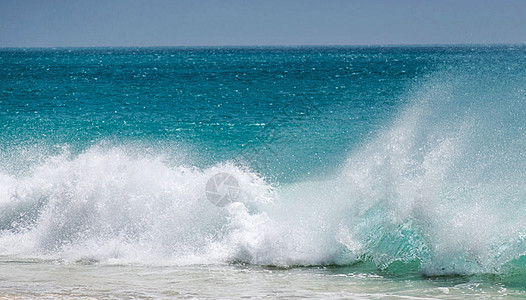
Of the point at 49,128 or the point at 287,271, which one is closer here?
the point at 287,271

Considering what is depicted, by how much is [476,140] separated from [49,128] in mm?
14210

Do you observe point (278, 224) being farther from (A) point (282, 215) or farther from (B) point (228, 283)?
(B) point (228, 283)

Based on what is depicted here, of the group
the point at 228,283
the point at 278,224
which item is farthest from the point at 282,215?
the point at 228,283

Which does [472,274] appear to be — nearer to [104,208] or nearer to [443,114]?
[104,208]

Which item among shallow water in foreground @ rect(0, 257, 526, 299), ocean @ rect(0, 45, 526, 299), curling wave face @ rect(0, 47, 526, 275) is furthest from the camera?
curling wave face @ rect(0, 47, 526, 275)

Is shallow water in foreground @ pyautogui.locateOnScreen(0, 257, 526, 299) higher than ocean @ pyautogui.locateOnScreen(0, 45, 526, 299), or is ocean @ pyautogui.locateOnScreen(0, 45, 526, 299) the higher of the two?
ocean @ pyautogui.locateOnScreen(0, 45, 526, 299)

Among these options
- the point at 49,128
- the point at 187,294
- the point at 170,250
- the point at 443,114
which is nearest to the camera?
the point at 187,294

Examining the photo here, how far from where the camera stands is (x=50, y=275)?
787cm

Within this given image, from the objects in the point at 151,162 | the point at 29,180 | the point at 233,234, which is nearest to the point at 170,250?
the point at 233,234

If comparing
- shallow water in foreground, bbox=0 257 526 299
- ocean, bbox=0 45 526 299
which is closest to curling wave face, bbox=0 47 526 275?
ocean, bbox=0 45 526 299

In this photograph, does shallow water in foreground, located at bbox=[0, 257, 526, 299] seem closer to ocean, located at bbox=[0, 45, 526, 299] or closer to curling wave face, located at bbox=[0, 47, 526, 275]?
ocean, located at bbox=[0, 45, 526, 299]

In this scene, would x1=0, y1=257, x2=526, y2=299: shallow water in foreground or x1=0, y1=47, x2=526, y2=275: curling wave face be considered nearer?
x1=0, y1=257, x2=526, y2=299: shallow water in foreground

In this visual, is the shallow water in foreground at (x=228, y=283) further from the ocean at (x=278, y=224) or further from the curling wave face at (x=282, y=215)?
the curling wave face at (x=282, y=215)

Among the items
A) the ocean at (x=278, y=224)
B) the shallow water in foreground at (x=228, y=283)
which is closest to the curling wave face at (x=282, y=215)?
the ocean at (x=278, y=224)
